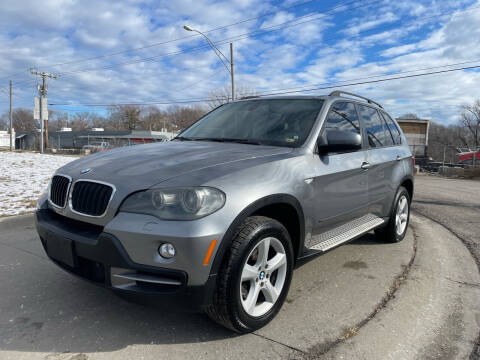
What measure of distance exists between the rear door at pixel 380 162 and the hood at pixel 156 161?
147cm

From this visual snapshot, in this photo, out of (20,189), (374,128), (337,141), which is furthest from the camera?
(20,189)

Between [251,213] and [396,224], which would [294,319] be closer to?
[251,213]

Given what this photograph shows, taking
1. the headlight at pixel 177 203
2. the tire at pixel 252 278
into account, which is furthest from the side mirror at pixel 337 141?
the headlight at pixel 177 203

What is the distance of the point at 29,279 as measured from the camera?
3.49 metres

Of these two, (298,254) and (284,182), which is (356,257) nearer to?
(298,254)

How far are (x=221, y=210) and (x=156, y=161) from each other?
0.78m


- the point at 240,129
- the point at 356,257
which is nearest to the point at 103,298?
the point at 240,129

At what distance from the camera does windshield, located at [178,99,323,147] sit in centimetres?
335

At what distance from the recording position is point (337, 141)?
Result: 310 centimetres

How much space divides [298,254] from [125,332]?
1.41 m

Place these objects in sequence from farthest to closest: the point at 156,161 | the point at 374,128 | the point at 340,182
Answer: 1. the point at 374,128
2. the point at 340,182
3. the point at 156,161

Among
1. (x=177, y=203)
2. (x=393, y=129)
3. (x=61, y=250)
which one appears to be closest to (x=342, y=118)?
(x=393, y=129)

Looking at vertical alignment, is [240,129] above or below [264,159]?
above

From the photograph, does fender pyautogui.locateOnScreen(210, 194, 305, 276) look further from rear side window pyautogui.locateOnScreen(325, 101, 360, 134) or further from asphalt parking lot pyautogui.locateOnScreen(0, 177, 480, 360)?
rear side window pyautogui.locateOnScreen(325, 101, 360, 134)
